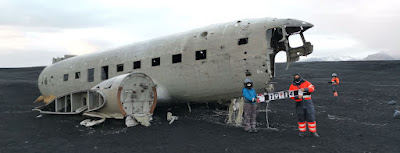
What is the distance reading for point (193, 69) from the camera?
31.2ft

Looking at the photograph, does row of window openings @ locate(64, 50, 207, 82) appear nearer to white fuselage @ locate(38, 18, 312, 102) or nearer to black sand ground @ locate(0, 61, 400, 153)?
white fuselage @ locate(38, 18, 312, 102)

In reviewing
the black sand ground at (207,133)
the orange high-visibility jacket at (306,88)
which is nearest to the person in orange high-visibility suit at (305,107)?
the orange high-visibility jacket at (306,88)

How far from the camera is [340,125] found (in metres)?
8.84

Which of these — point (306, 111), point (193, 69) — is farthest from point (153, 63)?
point (306, 111)

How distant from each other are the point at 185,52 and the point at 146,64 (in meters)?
2.11

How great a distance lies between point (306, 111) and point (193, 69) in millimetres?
4403

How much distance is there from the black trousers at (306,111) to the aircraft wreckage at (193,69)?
1566 millimetres

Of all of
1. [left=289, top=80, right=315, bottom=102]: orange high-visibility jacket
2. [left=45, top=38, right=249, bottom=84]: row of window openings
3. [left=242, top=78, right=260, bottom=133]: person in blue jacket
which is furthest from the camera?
[left=45, top=38, right=249, bottom=84]: row of window openings

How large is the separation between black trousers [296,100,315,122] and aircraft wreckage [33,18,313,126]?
1566mm

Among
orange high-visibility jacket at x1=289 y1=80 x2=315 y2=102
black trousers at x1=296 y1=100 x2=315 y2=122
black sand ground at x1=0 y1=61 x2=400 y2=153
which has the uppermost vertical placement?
orange high-visibility jacket at x1=289 y1=80 x2=315 y2=102

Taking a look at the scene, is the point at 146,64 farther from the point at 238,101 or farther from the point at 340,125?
the point at 340,125

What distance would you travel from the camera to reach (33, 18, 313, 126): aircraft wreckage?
8.66m

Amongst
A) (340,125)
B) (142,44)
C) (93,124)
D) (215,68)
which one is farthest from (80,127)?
(340,125)

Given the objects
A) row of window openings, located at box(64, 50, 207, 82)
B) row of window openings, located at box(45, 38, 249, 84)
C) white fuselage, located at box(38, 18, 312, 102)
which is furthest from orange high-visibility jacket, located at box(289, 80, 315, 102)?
row of window openings, located at box(64, 50, 207, 82)
